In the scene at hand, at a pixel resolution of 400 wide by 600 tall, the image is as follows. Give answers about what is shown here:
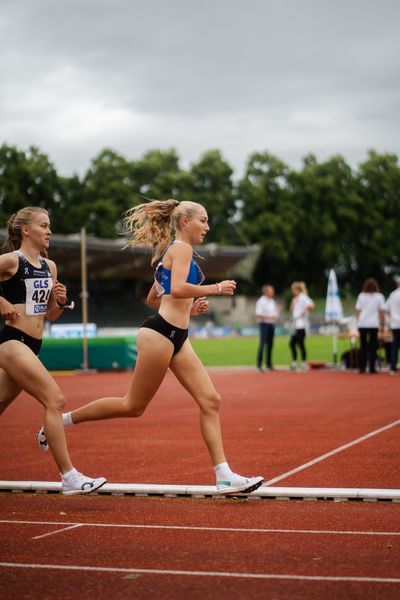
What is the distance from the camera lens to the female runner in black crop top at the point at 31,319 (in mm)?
6969

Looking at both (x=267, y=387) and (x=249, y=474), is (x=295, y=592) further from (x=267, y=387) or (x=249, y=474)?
(x=267, y=387)

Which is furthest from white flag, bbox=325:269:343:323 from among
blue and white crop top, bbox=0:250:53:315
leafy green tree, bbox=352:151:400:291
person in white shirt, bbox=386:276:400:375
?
leafy green tree, bbox=352:151:400:291

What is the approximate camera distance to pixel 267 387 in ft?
61.6

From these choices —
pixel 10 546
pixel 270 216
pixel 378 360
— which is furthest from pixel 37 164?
pixel 10 546

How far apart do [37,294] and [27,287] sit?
9 cm

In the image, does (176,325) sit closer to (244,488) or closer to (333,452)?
(244,488)

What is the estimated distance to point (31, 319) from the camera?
23.4 ft

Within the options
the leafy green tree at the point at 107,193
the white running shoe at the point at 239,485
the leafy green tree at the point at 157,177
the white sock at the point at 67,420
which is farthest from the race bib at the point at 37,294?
the leafy green tree at the point at 157,177

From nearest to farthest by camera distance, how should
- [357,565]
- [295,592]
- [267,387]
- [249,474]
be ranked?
[295,592] → [357,565] → [249,474] → [267,387]

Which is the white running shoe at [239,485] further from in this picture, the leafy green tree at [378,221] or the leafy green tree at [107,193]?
the leafy green tree at [378,221]

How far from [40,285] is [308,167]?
3193 inches

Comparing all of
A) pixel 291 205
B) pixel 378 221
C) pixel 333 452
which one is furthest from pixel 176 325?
pixel 378 221

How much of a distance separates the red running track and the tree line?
68.3m

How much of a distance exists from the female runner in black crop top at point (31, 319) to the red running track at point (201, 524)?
0.43 meters
